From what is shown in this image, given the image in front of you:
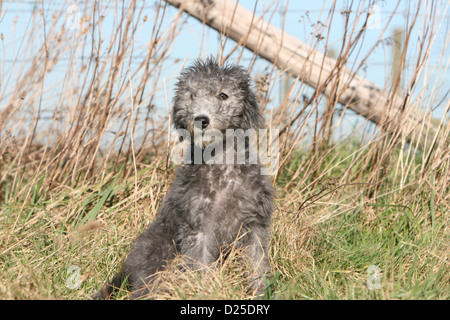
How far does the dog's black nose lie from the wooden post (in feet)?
5.45

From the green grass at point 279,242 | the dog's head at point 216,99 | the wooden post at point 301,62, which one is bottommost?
the green grass at point 279,242

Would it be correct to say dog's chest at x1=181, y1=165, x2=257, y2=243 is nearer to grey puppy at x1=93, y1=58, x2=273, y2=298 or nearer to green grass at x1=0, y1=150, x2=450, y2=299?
grey puppy at x1=93, y1=58, x2=273, y2=298

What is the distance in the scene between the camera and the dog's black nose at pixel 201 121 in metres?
2.81

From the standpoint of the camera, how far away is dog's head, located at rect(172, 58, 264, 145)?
2.94 meters

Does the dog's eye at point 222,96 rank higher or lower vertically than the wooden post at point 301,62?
lower

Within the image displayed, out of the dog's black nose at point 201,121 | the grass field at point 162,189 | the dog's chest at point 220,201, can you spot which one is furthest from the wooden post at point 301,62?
the dog's black nose at point 201,121

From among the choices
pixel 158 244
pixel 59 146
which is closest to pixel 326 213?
pixel 158 244

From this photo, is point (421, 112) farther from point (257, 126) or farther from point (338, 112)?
point (257, 126)

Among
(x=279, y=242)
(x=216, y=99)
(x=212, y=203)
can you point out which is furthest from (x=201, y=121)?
(x=279, y=242)

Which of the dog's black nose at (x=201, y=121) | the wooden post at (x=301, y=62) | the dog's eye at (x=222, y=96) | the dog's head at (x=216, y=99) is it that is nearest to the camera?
the dog's black nose at (x=201, y=121)

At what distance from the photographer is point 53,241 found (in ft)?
12.4

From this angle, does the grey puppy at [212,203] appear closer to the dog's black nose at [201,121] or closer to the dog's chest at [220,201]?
the dog's chest at [220,201]

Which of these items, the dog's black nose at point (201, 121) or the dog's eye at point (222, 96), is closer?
the dog's black nose at point (201, 121)

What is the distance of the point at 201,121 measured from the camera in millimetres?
2816
